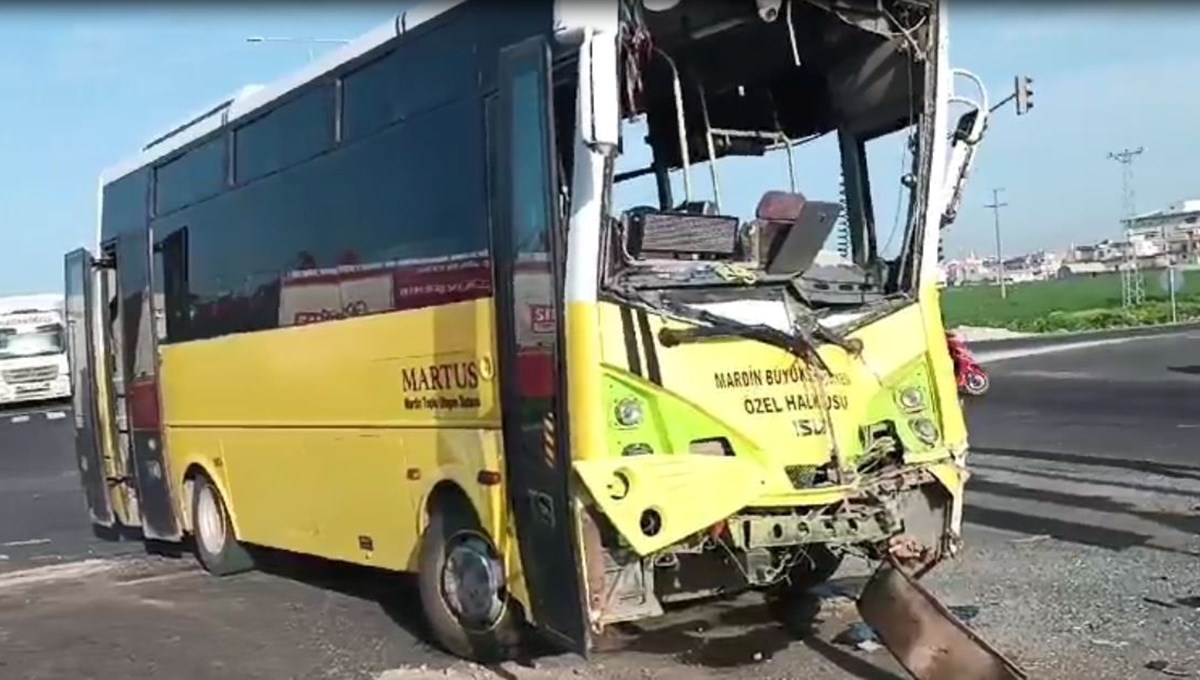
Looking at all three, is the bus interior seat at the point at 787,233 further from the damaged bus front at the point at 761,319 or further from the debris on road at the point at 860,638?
the debris on road at the point at 860,638

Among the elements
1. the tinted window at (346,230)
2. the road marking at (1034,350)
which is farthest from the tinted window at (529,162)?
the road marking at (1034,350)

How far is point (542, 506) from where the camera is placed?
22.3 feet

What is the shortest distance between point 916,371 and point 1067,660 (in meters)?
1.67

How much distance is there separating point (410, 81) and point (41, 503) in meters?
12.0

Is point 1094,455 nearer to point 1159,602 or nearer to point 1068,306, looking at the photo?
point 1159,602

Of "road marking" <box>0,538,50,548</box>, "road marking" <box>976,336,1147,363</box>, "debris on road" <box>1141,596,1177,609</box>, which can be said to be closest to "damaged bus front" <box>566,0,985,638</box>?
"debris on road" <box>1141,596,1177,609</box>

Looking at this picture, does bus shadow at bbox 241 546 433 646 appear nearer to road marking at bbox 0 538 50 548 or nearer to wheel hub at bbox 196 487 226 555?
wheel hub at bbox 196 487 226 555

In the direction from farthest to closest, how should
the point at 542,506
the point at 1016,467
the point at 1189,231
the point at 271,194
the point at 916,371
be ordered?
the point at 1189,231, the point at 1016,467, the point at 271,194, the point at 916,371, the point at 542,506

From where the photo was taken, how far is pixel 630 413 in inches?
263

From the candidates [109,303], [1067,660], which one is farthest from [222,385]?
[1067,660]

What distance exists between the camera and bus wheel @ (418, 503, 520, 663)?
7.45 m

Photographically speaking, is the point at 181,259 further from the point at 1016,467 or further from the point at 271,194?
the point at 1016,467

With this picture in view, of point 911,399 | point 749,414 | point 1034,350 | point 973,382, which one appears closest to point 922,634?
point 749,414

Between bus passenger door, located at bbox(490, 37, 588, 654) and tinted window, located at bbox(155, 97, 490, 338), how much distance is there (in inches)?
15.8
